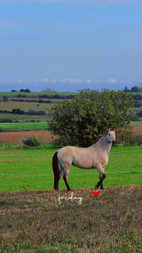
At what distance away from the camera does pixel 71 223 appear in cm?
959

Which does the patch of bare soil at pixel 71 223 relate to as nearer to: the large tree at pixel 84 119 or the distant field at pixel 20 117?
the large tree at pixel 84 119

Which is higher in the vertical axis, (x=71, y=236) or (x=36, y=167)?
(x=71, y=236)

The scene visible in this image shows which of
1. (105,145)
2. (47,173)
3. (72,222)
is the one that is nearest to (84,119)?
(47,173)

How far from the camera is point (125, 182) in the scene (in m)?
19.2

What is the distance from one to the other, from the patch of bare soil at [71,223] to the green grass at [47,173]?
16.6 ft

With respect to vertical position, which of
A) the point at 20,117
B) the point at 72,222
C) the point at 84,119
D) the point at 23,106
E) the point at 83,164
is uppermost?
the point at 83,164

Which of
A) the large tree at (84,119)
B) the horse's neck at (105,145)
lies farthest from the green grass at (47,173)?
the large tree at (84,119)

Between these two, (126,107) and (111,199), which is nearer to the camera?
(111,199)

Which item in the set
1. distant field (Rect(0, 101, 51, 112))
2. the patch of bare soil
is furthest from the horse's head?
distant field (Rect(0, 101, 51, 112))

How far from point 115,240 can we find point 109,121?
32.9m

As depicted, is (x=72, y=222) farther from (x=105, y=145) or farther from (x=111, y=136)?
(x=105, y=145)

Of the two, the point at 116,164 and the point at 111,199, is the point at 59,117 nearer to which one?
the point at 116,164

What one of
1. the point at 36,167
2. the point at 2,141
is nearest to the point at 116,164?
the point at 36,167

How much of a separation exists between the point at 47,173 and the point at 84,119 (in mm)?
17012
